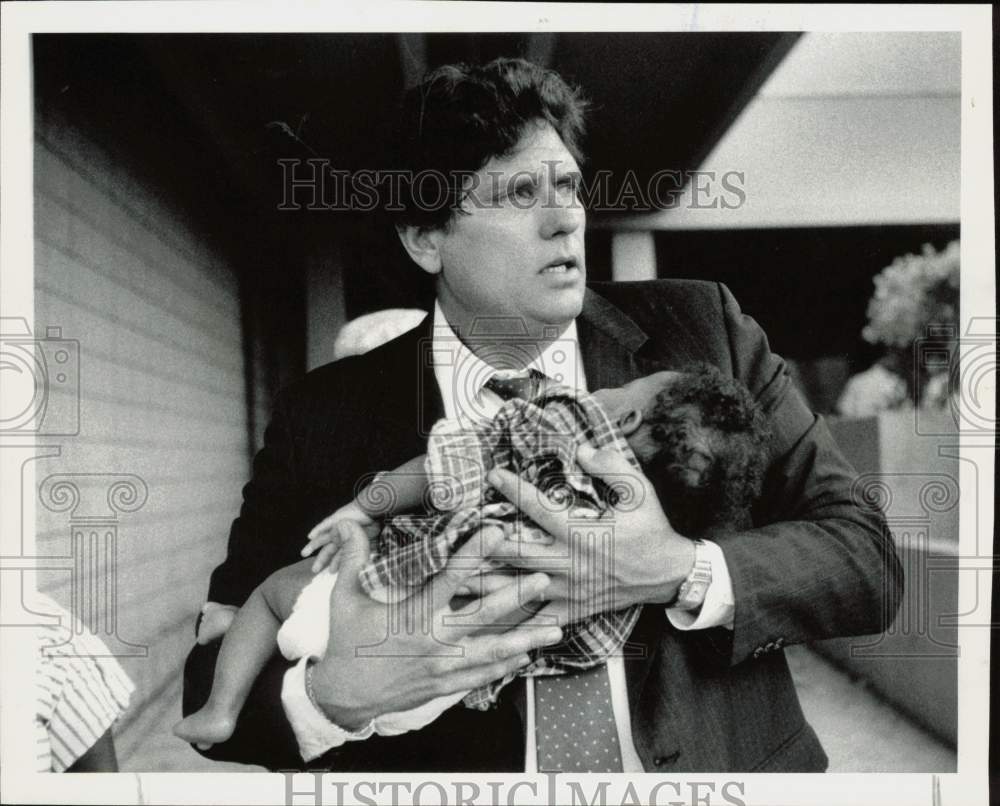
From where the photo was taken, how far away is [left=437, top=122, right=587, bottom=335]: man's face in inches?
88.0

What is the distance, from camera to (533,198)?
224cm

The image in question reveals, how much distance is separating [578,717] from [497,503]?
505 mm

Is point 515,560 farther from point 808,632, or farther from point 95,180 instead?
point 95,180

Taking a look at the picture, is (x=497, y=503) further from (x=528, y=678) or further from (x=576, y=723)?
(x=576, y=723)

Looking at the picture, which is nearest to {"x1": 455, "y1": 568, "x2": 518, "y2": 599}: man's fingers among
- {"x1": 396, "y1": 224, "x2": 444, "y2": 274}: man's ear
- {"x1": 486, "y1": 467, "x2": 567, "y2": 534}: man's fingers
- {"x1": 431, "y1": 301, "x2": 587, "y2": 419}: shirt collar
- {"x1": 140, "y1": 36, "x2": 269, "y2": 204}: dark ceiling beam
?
{"x1": 486, "y1": 467, "x2": 567, "y2": 534}: man's fingers

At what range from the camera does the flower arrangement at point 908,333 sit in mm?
2299

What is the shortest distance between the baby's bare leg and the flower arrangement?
1.31 meters

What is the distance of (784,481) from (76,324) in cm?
165

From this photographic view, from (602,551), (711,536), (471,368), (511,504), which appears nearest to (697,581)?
(711,536)

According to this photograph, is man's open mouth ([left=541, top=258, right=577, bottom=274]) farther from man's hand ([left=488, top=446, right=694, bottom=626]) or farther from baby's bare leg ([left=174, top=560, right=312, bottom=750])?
baby's bare leg ([left=174, top=560, right=312, bottom=750])

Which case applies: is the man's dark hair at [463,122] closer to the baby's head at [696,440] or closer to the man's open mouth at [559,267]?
the man's open mouth at [559,267]

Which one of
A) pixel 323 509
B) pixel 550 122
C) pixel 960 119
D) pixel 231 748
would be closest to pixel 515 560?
pixel 323 509

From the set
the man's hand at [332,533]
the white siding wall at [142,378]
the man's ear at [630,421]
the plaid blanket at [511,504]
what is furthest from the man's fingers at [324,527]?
the man's ear at [630,421]

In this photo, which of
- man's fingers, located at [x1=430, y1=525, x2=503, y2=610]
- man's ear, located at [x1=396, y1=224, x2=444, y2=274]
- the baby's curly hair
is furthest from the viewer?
man's ear, located at [x1=396, y1=224, x2=444, y2=274]
